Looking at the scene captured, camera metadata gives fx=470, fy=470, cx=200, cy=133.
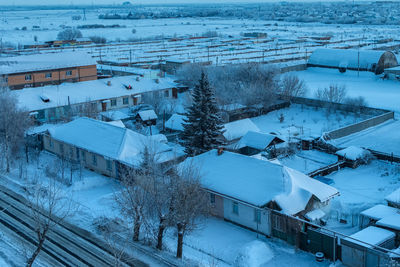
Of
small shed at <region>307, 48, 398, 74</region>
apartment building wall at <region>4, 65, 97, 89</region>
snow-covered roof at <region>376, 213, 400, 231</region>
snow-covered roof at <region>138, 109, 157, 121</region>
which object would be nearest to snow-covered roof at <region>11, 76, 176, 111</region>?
snow-covered roof at <region>138, 109, 157, 121</region>

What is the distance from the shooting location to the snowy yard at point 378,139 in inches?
1166

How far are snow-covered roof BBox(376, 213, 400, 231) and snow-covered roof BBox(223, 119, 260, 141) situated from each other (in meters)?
13.6

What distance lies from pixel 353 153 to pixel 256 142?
18.7 ft

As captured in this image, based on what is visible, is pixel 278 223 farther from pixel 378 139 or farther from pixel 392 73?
pixel 392 73

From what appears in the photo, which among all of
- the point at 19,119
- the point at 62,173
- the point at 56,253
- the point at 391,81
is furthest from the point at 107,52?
the point at 56,253

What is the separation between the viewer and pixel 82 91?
136 feet

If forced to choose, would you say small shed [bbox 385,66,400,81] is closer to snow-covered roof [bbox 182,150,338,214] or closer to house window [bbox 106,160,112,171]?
snow-covered roof [bbox 182,150,338,214]

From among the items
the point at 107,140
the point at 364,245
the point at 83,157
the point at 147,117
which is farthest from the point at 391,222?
the point at 147,117

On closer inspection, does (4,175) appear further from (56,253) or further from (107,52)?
(107,52)

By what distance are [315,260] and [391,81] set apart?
134 feet

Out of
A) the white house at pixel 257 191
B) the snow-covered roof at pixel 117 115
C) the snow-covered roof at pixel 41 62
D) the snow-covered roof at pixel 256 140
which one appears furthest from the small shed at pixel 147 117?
the snow-covered roof at pixel 41 62

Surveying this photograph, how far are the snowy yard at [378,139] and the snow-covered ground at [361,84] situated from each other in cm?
634

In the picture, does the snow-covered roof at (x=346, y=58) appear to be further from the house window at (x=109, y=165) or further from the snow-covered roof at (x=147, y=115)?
the house window at (x=109, y=165)

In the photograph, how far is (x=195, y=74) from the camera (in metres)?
48.1
